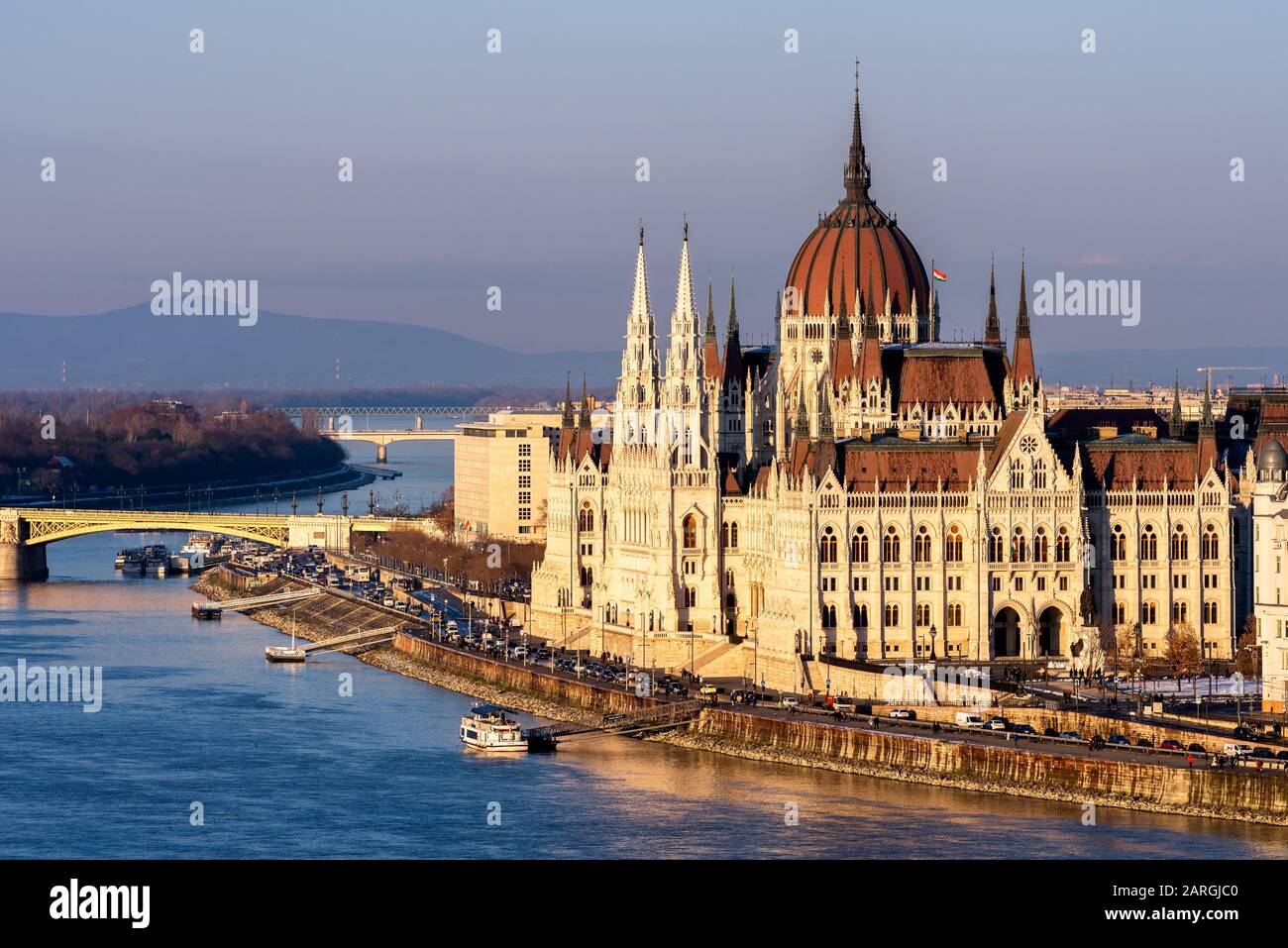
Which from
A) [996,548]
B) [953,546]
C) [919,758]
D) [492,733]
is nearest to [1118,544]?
[996,548]

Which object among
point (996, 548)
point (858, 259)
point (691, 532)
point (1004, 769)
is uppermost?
point (858, 259)

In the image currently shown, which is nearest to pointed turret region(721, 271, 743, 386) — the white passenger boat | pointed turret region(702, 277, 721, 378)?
pointed turret region(702, 277, 721, 378)

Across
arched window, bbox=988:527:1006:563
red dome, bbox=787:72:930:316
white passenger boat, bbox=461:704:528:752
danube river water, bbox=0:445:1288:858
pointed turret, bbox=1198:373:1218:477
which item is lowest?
danube river water, bbox=0:445:1288:858

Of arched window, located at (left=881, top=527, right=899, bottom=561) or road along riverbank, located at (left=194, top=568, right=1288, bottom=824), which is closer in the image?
road along riverbank, located at (left=194, top=568, right=1288, bottom=824)

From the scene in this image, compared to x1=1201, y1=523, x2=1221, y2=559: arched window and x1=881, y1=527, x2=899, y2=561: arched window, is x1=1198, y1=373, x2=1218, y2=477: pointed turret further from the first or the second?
x1=881, y1=527, x2=899, y2=561: arched window

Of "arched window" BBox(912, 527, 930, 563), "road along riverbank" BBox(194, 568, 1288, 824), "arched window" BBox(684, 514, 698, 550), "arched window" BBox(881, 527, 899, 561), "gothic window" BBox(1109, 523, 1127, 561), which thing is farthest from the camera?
"arched window" BBox(684, 514, 698, 550)

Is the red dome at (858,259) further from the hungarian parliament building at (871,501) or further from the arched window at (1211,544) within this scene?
the arched window at (1211,544)

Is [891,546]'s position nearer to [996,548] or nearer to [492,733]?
[996,548]

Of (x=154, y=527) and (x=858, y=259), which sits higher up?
(x=858, y=259)
